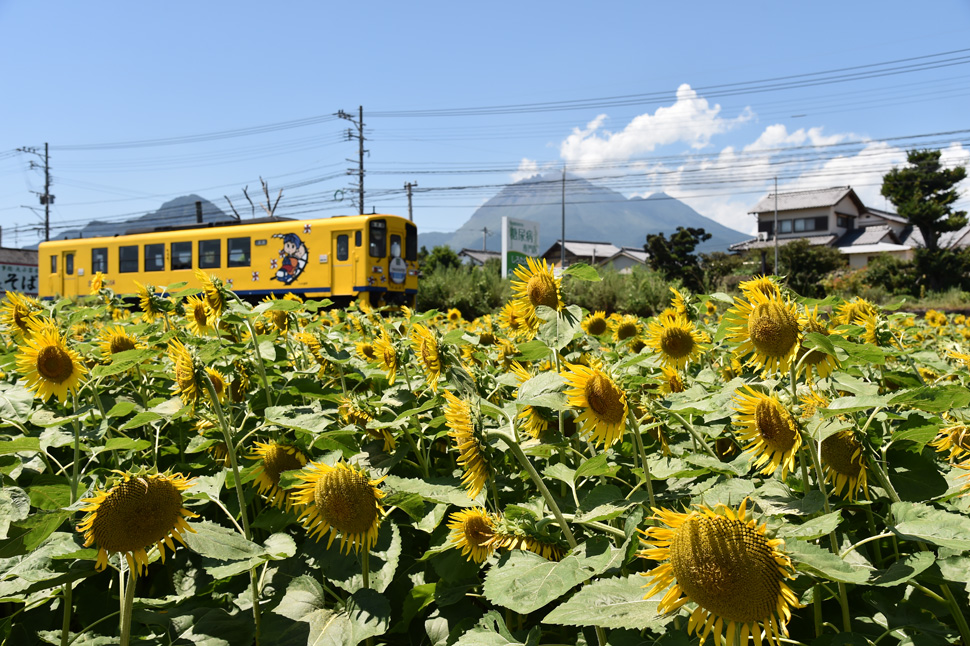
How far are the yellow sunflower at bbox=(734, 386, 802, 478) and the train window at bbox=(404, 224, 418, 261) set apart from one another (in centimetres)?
1823

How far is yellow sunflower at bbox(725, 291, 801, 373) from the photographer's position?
3.96 ft

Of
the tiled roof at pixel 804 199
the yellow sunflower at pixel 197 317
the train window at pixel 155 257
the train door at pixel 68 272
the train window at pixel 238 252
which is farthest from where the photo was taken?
the tiled roof at pixel 804 199

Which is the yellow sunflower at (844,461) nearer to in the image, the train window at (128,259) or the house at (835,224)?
the train window at (128,259)

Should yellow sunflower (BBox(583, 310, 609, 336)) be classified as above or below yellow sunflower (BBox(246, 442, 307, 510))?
above

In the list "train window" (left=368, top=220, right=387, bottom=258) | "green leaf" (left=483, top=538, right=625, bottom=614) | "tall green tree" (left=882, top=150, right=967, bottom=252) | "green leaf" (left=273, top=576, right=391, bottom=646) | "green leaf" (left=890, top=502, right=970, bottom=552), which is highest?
"tall green tree" (left=882, top=150, right=967, bottom=252)

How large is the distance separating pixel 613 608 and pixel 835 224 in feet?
219

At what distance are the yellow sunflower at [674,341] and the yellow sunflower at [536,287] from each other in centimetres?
40

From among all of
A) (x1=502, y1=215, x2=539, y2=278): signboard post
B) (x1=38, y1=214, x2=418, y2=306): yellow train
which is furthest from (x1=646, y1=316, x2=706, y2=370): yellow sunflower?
(x1=502, y1=215, x2=539, y2=278): signboard post

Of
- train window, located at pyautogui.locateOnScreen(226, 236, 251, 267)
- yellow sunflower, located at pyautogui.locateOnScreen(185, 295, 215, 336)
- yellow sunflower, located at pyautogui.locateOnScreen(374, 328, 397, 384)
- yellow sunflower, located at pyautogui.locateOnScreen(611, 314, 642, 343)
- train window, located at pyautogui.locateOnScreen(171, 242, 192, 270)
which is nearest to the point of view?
yellow sunflower, located at pyautogui.locateOnScreen(374, 328, 397, 384)

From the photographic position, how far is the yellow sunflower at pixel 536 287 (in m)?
1.60

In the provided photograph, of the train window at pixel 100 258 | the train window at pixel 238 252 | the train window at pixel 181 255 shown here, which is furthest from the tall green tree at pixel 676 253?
the train window at pixel 100 258

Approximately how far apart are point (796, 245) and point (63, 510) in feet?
130

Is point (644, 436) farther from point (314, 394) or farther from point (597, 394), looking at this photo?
point (314, 394)

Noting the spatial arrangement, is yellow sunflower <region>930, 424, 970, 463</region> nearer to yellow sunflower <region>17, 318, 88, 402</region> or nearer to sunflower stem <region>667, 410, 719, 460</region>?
sunflower stem <region>667, 410, 719, 460</region>
